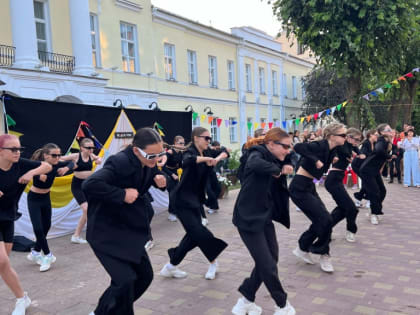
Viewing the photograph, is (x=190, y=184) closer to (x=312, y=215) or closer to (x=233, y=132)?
(x=312, y=215)

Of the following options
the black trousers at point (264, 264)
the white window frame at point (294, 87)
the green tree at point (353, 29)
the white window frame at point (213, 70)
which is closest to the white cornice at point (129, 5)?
the green tree at point (353, 29)

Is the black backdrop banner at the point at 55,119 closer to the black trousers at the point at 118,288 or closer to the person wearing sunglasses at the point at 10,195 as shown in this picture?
the person wearing sunglasses at the point at 10,195

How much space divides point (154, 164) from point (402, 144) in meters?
13.1

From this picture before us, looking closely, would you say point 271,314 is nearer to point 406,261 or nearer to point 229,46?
point 406,261

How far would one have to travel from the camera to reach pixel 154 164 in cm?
331

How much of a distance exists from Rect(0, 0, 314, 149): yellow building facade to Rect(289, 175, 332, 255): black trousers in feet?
35.3

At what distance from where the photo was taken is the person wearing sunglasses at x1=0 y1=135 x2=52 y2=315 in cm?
408

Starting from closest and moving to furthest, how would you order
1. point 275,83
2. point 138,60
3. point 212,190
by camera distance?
point 212,190 → point 138,60 → point 275,83

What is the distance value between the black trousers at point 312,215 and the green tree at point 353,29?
10971mm

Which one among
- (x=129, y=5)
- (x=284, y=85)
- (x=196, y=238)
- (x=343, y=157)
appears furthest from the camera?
(x=284, y=85)

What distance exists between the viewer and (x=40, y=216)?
19.1ft

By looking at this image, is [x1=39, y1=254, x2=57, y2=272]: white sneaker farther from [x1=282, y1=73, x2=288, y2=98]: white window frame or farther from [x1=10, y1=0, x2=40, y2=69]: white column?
[x1=282, y1=73, x2=288, y2=98]: white window frame

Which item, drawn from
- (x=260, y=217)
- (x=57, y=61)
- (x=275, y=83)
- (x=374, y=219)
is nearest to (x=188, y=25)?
(x=57, y=61)

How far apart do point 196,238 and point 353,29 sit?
40.8ft
